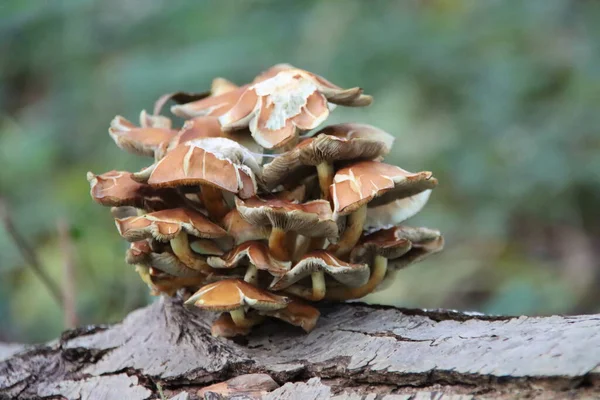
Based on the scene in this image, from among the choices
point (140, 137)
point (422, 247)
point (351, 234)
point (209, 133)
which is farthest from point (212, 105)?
point (422, 247)

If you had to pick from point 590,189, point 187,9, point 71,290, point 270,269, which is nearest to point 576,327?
point 270,269

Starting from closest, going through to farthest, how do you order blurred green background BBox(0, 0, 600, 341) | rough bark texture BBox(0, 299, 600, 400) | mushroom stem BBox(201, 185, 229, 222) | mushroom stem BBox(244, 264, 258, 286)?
1. rough bark texture BBox(0, 299, 600, 400)
2. mushroom stem BBox(244, 264, 258, 286)
3. mushroom stem BBox(201, 185, 229, 222)
4. blurred green background BBox(0, 0, 600, 341)

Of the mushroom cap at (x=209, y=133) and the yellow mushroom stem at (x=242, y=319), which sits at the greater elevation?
the mushroom cap at (x=209, y=133)

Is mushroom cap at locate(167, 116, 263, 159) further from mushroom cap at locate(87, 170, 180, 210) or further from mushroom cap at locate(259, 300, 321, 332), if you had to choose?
→ mushroom cap at locate(259, 300, 321, 332)

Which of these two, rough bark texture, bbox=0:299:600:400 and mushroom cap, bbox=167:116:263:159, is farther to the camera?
mushroom cap, bbox=167:116:263:159

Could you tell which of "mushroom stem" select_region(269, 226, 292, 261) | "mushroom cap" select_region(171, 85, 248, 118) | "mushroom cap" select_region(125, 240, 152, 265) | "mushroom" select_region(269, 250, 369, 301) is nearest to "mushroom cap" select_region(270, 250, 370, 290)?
"mushroom" select_region(269, 250, 369, 301)

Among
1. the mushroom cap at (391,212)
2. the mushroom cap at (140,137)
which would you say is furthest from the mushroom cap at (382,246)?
the mushroom cap at (140,137)

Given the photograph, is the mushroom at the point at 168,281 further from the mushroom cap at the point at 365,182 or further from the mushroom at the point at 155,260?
the mushroom cap at the point at 365,182

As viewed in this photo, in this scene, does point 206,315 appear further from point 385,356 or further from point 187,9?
point 187,9
